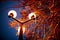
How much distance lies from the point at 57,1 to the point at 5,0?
1.97m

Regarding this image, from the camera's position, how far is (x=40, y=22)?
A: 5961 millimetres

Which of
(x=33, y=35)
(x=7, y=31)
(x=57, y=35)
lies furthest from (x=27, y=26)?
(x=57, y=35)

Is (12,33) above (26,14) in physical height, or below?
below

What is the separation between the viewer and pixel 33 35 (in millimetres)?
5934

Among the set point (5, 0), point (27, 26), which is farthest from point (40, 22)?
point (5, 0)

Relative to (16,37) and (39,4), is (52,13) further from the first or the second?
(16,37)

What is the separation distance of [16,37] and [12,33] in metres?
0.21

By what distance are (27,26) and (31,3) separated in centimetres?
88

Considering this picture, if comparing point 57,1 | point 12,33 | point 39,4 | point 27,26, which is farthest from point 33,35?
point 57,1

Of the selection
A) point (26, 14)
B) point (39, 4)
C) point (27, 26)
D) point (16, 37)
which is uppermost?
point (39, 4)

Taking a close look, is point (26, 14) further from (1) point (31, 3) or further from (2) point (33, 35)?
(2) point (33, 35)

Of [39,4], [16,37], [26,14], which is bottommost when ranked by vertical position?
[16,37]

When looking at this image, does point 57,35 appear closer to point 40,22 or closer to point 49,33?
point 49,33

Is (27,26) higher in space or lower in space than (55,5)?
lower
